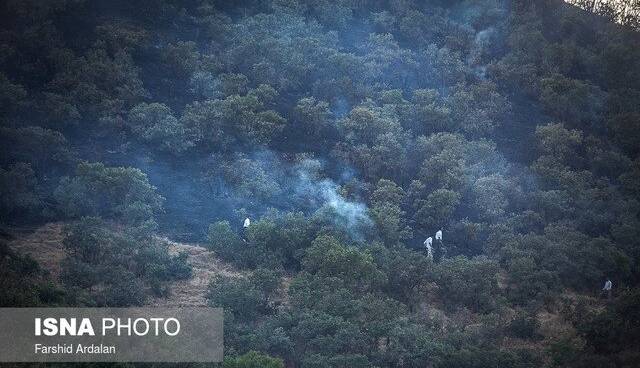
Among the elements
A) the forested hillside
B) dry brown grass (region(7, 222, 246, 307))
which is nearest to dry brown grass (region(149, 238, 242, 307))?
dry brown grass (region(7, 222, 246, 307))

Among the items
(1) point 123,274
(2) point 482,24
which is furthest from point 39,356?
(2) point 482,24

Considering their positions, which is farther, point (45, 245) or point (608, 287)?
point (608, 287)

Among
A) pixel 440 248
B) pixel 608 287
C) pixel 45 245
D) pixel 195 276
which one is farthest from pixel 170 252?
pixel 608 287

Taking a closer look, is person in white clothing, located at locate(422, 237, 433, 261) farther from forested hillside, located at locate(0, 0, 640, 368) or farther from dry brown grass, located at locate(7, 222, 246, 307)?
dry brown grass, located at locate(7, 222, 246, 307)

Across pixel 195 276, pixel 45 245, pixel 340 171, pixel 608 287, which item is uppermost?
pixel 340 171

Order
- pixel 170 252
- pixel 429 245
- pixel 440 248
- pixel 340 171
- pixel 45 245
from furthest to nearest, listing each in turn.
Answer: pixel 340 171 → pixel 440 248 → pixel 429 245 → pixel 170 252 → pixel 45 245

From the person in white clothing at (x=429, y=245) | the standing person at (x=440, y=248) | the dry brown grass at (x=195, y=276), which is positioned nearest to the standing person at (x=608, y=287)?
the standing person at (x=440, y=248)

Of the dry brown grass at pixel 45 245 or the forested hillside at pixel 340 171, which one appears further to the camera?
the dry brown grass at pixel 45 245

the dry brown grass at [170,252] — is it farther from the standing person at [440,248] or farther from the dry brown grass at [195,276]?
the standing person at [440,248]

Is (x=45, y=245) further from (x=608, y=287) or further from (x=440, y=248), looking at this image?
(x=608, y=287)
